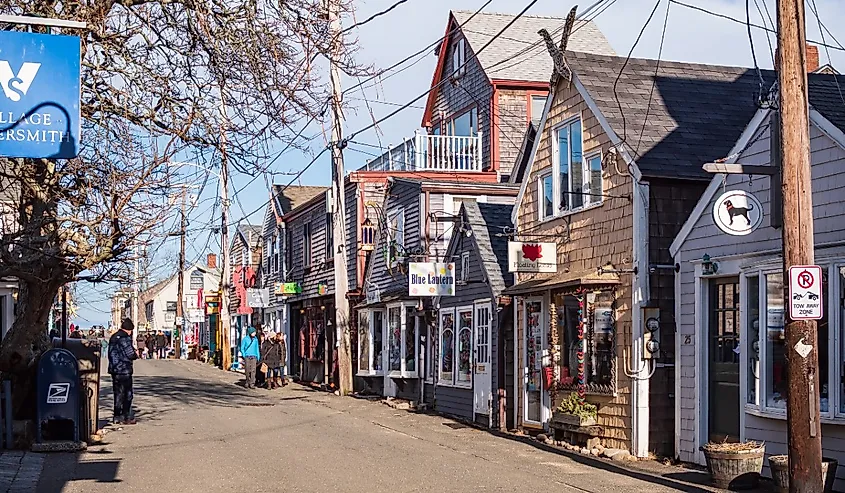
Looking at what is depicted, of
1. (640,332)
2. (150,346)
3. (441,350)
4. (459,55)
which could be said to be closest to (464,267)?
(441,350)

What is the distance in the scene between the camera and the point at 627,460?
16359 millimetres

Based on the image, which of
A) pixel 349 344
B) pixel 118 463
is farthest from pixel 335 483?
pixel 349 344

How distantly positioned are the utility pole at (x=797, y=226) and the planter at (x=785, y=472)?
0.83 metres

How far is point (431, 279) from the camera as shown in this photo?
77.6 feet

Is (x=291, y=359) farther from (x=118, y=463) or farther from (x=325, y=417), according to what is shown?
(x=118, y=463)

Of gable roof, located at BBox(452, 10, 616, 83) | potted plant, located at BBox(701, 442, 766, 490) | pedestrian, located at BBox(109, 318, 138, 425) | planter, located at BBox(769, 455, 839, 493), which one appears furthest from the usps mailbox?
gable roof, located at BBox(452, 10, 616, 83)

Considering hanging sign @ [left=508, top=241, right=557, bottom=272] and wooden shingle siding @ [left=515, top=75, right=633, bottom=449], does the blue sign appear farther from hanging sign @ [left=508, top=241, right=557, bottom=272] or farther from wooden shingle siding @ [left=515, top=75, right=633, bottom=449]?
hanging sign @ [left=508, top=241, right=557, bottom=272]

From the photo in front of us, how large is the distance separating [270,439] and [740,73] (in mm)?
10621

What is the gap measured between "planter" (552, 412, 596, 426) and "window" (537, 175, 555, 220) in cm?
378

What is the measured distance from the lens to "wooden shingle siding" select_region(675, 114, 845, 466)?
42.4 ft

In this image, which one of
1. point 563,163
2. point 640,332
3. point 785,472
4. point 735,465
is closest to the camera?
point 785,472

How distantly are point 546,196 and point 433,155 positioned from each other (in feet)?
41.7

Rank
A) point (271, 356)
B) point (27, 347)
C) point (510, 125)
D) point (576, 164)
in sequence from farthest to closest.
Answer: point (510, 125), point (271, 356), point (576, 164), point (27, 347)

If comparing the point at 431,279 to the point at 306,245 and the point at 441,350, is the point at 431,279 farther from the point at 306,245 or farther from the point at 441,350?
the point at 306,245
